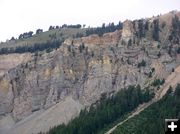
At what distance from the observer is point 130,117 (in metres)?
166

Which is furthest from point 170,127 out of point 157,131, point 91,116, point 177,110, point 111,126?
point 91,116

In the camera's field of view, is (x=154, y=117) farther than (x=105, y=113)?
No

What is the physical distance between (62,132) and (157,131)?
41594 millimetres

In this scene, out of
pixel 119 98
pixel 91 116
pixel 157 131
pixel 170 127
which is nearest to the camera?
pixel 170 127

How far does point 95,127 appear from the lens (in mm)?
168625

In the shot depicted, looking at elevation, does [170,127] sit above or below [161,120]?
above

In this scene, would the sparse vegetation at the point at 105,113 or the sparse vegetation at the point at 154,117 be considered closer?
the sparse vegetation at the point at 154,117

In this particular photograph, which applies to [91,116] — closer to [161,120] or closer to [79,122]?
[79,122]

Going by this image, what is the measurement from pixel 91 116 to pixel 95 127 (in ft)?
27.7

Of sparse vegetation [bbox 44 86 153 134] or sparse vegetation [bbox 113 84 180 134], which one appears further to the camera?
sparse vegetation [bbox 44 86 153 134]

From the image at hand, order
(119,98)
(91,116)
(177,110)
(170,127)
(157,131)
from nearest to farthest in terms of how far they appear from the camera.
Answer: (170,127) < (157,131) < (177,110) < (91,116) < (119,98)

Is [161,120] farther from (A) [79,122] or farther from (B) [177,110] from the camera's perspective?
(A) [79,122]

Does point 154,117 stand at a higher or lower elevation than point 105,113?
higher

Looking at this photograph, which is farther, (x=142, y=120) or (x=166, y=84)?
(x=166, y=84)
